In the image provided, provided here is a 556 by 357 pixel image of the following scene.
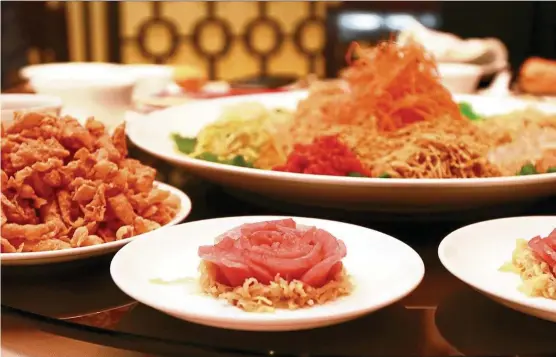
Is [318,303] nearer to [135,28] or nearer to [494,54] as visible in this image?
[494,54]

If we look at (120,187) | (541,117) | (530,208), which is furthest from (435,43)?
(120,187)

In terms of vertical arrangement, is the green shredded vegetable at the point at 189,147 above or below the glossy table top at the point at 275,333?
above

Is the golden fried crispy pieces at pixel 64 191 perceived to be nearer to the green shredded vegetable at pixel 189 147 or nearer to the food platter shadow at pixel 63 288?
the food platter shadow at pixel 63 288

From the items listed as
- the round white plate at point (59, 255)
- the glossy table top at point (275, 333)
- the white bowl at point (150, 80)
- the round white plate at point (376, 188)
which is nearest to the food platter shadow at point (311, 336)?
the glossy table top at point (275, 333)

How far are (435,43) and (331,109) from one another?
158 cm

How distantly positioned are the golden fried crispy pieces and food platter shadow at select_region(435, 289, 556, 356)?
476 mm

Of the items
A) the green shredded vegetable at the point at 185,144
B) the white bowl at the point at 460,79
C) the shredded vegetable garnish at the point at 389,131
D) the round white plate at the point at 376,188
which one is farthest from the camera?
the white bowl at the point at 460,79

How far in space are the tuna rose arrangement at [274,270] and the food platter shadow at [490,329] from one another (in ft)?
0.46

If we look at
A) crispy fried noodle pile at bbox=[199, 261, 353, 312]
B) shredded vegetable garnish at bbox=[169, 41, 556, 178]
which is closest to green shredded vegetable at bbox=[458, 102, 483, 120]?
shredded vegetable garnish at bbox=[169, 41, 556, 178]

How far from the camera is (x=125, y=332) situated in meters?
0.80

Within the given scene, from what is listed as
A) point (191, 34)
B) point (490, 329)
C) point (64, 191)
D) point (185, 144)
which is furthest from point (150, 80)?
point (191, 34)

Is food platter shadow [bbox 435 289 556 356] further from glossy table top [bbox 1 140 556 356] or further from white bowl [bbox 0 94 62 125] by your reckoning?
white bowl [bbox 0 94 62 125]

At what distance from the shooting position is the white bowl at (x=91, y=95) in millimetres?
1798

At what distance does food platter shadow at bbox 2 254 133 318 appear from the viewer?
929mm
